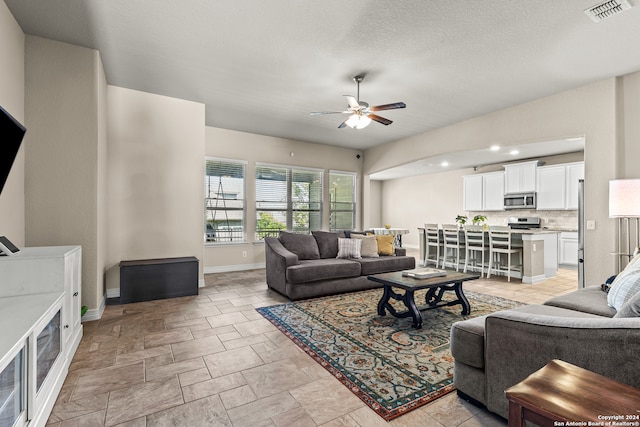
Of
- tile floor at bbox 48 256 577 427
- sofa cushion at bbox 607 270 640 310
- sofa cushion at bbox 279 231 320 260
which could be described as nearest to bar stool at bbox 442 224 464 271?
sofa cushion at bbox 279 231 320 260

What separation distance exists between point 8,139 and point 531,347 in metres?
3.12

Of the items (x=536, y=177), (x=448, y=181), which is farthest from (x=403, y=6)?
(x=448, y=181)

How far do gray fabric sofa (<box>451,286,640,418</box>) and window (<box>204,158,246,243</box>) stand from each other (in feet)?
17.3

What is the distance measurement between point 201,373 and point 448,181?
9287 millimetres

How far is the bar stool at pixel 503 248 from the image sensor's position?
18.7 ft

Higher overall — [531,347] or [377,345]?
[531,347]

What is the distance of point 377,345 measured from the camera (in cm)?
278

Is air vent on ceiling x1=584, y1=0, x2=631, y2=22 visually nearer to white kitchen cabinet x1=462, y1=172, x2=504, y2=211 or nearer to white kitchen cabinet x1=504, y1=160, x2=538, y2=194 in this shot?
white kitchen cabinet x1=504, y1=160, x2=538, y2=194

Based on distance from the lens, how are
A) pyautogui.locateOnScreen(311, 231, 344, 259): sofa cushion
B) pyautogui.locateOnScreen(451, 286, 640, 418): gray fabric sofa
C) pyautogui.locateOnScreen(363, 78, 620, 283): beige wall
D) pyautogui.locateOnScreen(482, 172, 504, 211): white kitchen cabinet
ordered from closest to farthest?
1. pyautogui.locateOnScreen(451, 286, 640, 418): gray fabric sofa
2. pyautogui.locateOnScreen(363, 78, 620, 283): beige wall
3. pyautogui.locateOnScreen(311, 231, 344, 259): sofa cushion
4. pyautogui.locateOnScreen(482, 172, 504, 211): white kitchen cabinet

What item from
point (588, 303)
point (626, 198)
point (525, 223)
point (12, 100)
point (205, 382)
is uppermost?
point (12, 100)

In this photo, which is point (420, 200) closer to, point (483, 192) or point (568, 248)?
point (483, 192)

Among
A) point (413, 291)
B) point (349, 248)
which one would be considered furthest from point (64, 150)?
point (413, 291)

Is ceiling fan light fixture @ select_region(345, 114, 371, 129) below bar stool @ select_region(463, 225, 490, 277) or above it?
above

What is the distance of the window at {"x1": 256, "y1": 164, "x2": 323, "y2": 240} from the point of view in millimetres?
6883
